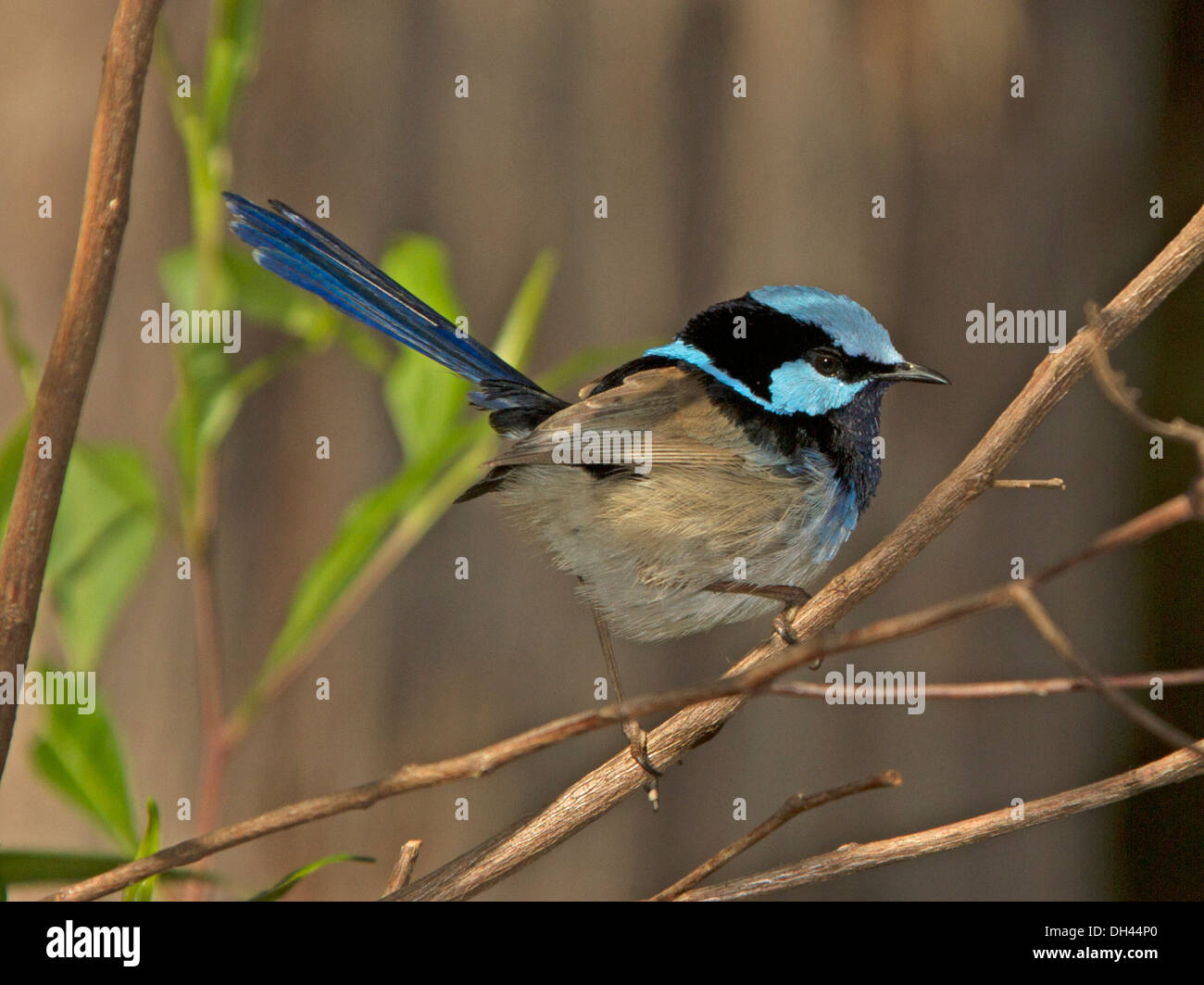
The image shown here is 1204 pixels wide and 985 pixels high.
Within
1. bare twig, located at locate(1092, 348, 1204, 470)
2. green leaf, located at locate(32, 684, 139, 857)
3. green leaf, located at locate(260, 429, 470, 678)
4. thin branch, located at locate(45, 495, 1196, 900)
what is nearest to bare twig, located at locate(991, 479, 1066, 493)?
bare twig, located at locate(1092, 348, 1204, 470)

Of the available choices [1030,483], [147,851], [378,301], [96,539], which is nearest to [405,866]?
[147,851]

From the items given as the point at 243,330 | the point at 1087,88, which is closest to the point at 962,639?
the point at 1087,88

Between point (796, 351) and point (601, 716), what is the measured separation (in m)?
1.12

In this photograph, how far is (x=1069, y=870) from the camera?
8.62 feet

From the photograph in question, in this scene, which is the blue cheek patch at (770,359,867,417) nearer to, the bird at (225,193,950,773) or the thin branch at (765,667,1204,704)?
the bird at (225,193,950,773)

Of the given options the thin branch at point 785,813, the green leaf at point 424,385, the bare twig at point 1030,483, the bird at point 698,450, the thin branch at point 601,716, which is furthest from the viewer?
the bird at point 698,450

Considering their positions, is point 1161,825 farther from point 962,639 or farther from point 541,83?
point 541,83

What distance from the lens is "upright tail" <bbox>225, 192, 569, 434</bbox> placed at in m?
1.60

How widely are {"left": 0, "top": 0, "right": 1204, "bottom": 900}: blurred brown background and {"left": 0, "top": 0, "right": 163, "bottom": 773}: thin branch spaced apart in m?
1.01

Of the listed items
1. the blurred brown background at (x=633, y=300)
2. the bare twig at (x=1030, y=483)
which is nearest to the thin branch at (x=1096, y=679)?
the bare twig at (x=1030, y=483)

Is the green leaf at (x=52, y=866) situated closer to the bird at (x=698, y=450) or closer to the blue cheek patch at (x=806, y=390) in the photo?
the bird at (x=698, y=450)

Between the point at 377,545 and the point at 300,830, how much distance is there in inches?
36.3

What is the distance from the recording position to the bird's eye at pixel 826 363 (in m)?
1.76

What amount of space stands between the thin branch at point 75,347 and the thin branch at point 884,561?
1.31 feet
